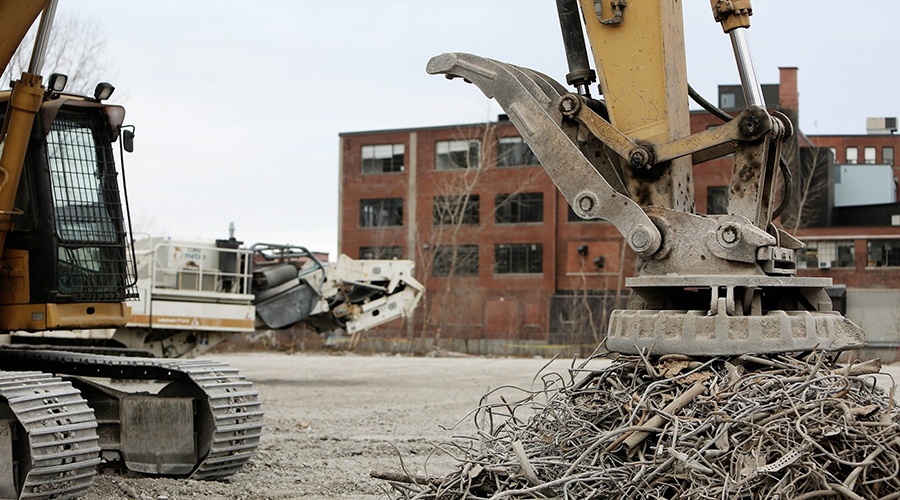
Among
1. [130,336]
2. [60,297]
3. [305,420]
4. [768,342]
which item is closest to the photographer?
[768,342]

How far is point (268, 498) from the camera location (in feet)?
24.9

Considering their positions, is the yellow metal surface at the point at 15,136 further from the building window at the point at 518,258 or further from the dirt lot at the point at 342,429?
the building window at the point at 518,258

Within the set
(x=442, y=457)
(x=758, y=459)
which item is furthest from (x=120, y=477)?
(x=758, y=459)

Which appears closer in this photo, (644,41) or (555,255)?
(644,41)

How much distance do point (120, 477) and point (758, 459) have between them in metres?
5.47

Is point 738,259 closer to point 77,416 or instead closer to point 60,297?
point 77,416

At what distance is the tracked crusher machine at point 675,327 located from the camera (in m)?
4.55

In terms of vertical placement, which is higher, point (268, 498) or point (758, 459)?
point (758, 459)

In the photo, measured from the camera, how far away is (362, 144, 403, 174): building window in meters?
53.1

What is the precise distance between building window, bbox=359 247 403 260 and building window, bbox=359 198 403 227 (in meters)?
1.22

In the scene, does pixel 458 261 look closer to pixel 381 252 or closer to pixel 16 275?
pixel 381 252

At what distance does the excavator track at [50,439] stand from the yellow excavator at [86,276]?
16 centimetres

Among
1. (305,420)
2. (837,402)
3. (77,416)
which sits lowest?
(305,420)

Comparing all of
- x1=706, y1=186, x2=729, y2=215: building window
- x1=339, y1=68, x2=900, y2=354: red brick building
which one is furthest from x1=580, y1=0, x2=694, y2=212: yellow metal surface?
x1=706, y1=186, x2=729, y2=215: building window
